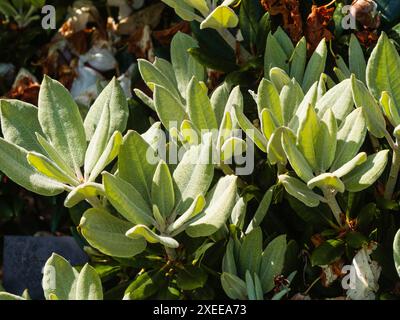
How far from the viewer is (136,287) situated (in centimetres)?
91

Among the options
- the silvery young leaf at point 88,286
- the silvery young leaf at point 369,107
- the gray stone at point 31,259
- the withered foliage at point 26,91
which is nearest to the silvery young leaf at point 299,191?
the silvery young leaf at point 369,107

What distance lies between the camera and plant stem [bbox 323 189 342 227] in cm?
88

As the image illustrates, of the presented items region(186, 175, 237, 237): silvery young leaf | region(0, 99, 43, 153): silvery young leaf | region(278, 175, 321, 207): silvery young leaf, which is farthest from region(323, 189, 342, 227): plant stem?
region(0, 99, 43, 153): silvery young leaf

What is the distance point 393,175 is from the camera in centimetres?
94

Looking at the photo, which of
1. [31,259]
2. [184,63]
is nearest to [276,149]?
[184,63]

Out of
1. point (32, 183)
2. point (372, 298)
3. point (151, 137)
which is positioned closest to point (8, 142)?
point (32, 183)

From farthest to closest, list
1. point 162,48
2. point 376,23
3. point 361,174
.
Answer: point 162,48
point 376,23
point 361,174

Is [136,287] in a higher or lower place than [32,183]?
lower

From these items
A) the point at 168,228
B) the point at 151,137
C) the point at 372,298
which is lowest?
the point at 372,298

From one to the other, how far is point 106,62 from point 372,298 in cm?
63

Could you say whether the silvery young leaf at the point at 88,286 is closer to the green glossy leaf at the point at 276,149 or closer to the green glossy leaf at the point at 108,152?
the green glossy leaf at the point at 108,152

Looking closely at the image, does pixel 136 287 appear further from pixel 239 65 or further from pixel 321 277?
pixel 239 65

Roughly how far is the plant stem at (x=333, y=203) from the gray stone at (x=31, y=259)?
0.43 metres

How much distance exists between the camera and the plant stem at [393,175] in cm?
92
